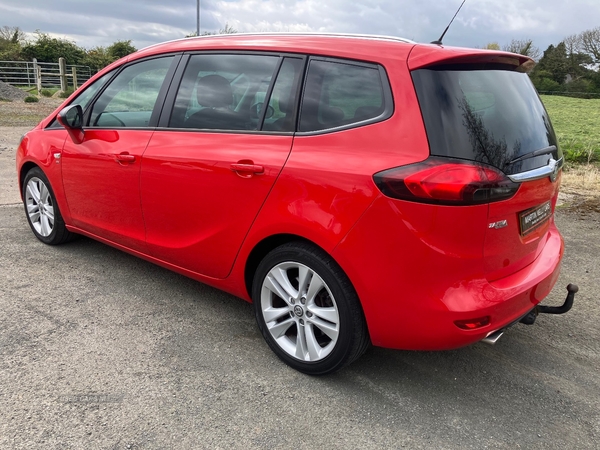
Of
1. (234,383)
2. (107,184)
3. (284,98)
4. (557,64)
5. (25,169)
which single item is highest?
(557,64)

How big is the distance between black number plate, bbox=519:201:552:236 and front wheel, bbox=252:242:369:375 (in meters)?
0.86

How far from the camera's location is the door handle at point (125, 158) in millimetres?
3445

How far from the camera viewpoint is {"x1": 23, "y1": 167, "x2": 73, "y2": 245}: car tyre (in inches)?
175

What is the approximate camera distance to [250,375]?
9.14 feet

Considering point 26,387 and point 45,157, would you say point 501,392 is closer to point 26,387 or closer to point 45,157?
point 26,387

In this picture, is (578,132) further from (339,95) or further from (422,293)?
(422,293)

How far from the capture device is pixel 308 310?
271 centimetres

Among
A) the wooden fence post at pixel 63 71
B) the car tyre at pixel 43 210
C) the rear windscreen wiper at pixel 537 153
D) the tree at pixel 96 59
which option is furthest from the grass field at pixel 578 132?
the tree at pixel 96 59

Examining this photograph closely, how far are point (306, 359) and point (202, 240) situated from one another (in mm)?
944

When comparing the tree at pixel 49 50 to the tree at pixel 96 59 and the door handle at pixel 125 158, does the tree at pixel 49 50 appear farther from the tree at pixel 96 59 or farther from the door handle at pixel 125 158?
the door handle at pixel 125 158

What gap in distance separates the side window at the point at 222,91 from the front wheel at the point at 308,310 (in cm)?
80

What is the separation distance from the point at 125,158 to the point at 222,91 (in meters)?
0.86

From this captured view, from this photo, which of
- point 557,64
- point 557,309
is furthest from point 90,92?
point 557,64

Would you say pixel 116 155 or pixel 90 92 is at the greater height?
pixel 90 92
